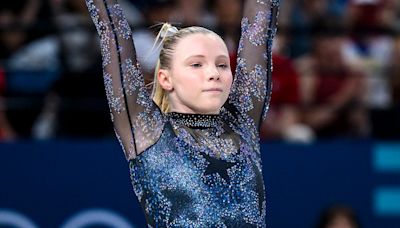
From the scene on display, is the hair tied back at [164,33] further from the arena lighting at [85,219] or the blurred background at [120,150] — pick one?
the arena lighting at [85,219]

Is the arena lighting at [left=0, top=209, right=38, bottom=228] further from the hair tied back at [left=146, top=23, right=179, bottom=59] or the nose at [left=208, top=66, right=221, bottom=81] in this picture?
the nose at [left=208, top=66, right=221, bottom=81]

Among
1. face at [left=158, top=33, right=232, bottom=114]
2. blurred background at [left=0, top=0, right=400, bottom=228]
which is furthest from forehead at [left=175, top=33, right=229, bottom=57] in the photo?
blurred background at [left=0, top=0, right=400, bottom=228]

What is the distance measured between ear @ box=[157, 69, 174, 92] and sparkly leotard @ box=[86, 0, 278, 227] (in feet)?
0.22

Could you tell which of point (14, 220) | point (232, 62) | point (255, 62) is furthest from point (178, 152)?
point (14, 220)

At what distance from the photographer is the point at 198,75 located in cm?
280

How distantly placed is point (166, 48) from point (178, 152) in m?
0.35

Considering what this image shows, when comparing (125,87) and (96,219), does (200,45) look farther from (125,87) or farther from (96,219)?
(96,219)

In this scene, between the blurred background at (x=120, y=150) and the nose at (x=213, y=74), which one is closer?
the nose at (x=213, y=74)

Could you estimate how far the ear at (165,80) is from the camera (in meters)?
2.88

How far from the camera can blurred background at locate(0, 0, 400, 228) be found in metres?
5.67

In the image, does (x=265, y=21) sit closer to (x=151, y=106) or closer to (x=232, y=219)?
(x=151, y=106)

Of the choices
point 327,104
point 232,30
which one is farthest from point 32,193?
point 327,104

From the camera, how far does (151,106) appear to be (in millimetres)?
2848

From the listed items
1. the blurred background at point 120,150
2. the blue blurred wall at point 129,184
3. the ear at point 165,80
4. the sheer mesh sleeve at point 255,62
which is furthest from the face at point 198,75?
the blue blurred wall at point 129,184
